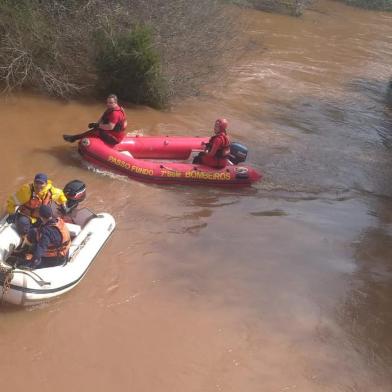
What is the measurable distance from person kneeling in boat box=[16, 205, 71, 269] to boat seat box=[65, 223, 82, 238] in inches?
24.5

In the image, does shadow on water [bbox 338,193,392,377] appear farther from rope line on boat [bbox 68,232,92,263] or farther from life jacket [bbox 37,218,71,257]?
life jacket [bbox 37,218,71,257]

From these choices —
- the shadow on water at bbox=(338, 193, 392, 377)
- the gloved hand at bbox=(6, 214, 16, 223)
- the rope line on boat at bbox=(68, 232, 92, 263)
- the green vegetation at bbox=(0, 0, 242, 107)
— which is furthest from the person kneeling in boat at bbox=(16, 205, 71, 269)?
the green vegetation at bbox=(0, 0, 242, 107)

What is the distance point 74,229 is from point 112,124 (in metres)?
2.64

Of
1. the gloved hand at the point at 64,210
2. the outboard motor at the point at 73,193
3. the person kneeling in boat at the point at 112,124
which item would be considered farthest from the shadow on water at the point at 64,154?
the gloved hand at the point at 64,210

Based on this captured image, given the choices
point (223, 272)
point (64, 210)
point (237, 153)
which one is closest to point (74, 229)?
point (64, 210)

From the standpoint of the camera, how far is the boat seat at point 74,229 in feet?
21.5

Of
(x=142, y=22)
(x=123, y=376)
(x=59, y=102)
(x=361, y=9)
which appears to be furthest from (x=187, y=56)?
(x=361, y=9)

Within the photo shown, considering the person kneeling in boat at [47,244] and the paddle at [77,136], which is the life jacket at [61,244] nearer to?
the person kneeling in boat at [47,244]

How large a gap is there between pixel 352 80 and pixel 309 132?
518 cm

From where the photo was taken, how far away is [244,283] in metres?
6.43

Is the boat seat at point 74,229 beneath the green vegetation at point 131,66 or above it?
beneath

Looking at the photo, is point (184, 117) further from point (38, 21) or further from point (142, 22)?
point (38, 21)

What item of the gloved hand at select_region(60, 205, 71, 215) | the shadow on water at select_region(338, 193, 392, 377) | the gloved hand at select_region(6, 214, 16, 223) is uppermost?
the gloved hand at select_region(6, 214, 16, 223)

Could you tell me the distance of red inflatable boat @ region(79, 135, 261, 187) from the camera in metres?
8.54
